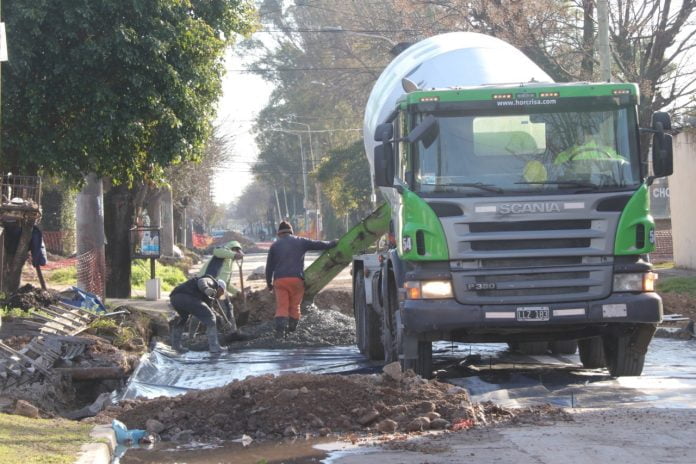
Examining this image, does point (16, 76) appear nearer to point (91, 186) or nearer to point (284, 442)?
point (91, 186)

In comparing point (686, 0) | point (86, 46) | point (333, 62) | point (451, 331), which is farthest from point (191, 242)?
point (451, 331)

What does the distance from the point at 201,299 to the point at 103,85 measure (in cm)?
420

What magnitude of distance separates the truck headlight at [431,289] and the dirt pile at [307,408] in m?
1.05

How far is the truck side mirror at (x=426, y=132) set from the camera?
424 inches

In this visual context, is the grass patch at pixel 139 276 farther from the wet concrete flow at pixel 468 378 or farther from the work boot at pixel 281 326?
the wet concrete flow at pixel 468 378

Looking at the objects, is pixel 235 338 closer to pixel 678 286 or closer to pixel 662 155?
pixel 662 155

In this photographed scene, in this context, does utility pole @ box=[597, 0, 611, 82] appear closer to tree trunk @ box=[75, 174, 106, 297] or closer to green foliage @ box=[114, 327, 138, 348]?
green foliage @ box=[114, 327, 138, 348]

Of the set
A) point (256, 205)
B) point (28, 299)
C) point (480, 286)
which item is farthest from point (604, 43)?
point (256, 205)

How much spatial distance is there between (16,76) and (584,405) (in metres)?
11.2

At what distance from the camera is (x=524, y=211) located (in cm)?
1057

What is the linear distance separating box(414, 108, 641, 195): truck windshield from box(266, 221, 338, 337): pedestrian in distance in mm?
6577

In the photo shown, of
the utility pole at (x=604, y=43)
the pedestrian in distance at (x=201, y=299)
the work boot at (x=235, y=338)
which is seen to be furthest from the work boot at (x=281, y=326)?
the utility pole at (x=604, y=43)

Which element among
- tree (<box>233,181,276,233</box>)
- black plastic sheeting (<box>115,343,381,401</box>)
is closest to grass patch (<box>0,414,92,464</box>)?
black plastic sheeting (<box>115,343,381,401</box>)

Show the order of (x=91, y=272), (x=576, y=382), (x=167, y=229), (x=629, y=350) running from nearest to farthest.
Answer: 1. (x=629, y=350)
2. (x=576, y=382)
3. (x=91, y=272)
4. (x=167, y=229)
